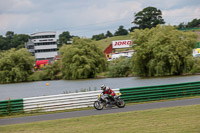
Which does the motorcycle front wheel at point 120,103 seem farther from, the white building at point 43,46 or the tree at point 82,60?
the white building at point 43,46

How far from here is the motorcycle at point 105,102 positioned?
767 inches

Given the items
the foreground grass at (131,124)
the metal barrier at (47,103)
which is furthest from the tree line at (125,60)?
the foreground grass at (131,124)

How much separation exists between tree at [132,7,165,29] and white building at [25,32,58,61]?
3751 cm

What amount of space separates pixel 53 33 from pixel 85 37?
79.1m

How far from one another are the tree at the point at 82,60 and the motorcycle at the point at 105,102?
147ft

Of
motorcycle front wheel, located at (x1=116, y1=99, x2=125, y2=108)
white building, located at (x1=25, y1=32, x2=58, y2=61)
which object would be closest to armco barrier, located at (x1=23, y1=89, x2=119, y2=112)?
motorcycle front wheel, located at (x1=116, y1=99, x2=125, y2=108)

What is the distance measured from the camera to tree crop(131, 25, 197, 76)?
54.3 metres

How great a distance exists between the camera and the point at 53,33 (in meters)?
147

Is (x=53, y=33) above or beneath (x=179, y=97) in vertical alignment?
above

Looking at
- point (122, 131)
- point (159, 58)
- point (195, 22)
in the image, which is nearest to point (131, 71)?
point (159, 58)

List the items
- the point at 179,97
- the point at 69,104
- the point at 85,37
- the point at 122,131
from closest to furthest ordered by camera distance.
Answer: the point at 122,131, the point at 69,104, the point at 179,97, the point at 85,37

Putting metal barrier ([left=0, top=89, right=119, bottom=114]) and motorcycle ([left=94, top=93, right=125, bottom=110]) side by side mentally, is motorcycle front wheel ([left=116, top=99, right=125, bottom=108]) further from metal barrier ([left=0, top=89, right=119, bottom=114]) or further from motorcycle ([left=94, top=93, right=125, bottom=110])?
metal barrier ([left=0, top=89, right=119, bottom=114])

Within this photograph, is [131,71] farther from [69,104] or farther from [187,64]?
[69,104]

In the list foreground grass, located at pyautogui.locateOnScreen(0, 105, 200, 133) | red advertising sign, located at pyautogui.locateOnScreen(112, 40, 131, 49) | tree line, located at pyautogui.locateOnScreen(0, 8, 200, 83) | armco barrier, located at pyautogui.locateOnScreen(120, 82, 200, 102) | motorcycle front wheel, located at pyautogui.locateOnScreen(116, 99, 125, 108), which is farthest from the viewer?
red advertising sign, located at pyautogui.locateOnScreen(112, 40, 131, 49)
